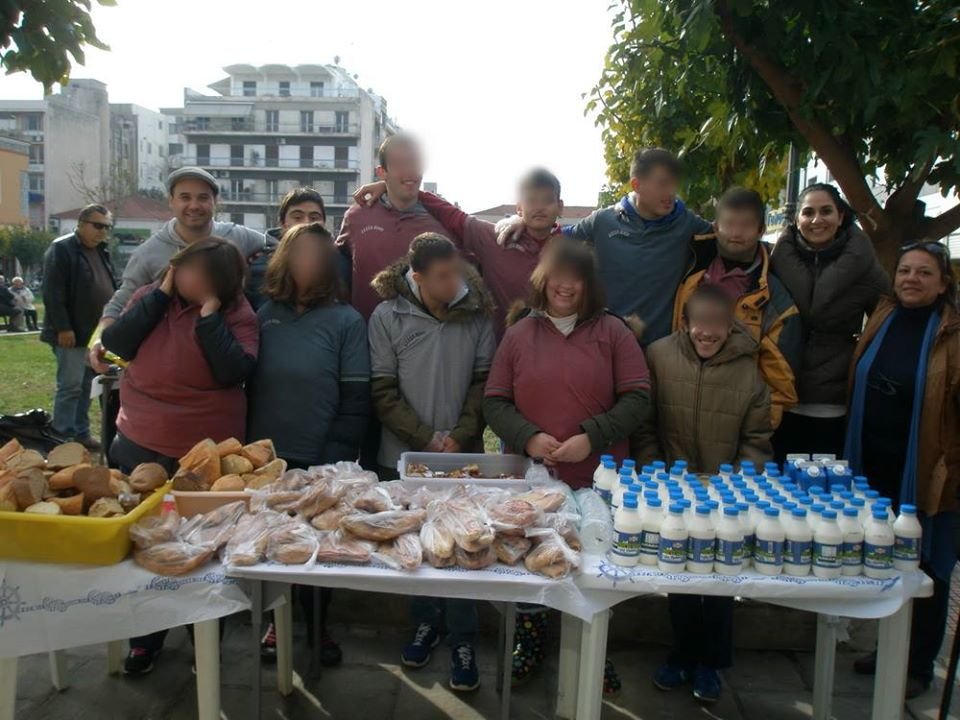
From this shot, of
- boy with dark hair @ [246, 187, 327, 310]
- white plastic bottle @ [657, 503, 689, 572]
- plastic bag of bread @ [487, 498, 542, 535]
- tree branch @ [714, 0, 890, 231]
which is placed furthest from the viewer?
boy with dark hair @ [246, 187, 327, 310]

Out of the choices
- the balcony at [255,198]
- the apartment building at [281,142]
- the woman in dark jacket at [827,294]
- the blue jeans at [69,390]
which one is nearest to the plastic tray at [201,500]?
the woman in dark jacket at [827,294]

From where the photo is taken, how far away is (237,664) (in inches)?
138

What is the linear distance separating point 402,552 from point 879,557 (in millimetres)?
1453

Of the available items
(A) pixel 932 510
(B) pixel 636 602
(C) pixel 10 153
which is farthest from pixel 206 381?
(C) pixel 10 153

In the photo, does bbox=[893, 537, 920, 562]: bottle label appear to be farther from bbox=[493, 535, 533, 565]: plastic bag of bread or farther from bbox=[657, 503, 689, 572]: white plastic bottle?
bbox=[493, 535, 533, 565]: plastic bag of bread

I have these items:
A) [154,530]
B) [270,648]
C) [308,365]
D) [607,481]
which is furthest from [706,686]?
[154,530]

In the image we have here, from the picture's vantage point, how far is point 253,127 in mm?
68938

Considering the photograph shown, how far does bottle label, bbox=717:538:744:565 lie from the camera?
2.34m

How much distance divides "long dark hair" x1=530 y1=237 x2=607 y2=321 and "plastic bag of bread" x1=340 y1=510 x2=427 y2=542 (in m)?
1.15

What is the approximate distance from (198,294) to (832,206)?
2.76 m

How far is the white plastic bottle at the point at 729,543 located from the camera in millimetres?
2336

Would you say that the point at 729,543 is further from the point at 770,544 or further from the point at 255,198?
the point at 255,198

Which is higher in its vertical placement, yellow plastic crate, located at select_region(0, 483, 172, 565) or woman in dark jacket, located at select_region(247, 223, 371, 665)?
woman in dark jacket, located at select_region(247, 223, 371, 665)

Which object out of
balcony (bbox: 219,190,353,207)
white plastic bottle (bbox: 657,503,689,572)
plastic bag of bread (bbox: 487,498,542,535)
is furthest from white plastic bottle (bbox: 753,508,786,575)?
balcony (bbox: 219,190,353,207)
